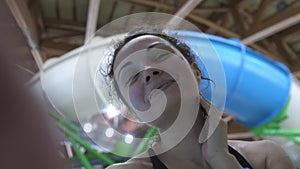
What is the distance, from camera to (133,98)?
0.54m

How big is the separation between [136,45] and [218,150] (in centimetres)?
18

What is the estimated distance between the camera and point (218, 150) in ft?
1.65

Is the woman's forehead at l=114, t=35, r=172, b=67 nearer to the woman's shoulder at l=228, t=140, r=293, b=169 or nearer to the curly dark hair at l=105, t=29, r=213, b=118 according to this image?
the curly dark hair at l=105, t=29, r=213, b=118

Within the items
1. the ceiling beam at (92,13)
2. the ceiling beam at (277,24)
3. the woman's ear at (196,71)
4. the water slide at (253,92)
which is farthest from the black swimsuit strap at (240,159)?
the ceiling beam at (277,24)

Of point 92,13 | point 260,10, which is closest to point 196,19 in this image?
point 260,10

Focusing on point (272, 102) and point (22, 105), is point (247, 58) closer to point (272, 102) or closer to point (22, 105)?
point (272, 102)

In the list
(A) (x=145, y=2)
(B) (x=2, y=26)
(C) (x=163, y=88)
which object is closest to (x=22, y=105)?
(B) (x=2, y=26)

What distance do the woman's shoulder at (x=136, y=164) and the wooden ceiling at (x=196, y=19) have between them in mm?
2843

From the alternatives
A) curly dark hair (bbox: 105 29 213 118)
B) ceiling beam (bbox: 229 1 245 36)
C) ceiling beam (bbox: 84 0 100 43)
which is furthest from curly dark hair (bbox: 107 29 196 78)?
ceiling beam (bbox: 229 1 245 36)

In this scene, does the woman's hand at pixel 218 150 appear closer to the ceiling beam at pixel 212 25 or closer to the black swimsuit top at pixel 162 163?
the black swimsuit top at pixel 162 163

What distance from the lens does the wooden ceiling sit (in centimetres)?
375

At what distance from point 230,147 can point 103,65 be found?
250 mm

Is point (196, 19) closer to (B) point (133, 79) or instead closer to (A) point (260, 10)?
(A) point (260, 10)

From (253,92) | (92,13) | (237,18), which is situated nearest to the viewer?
(253,92)
